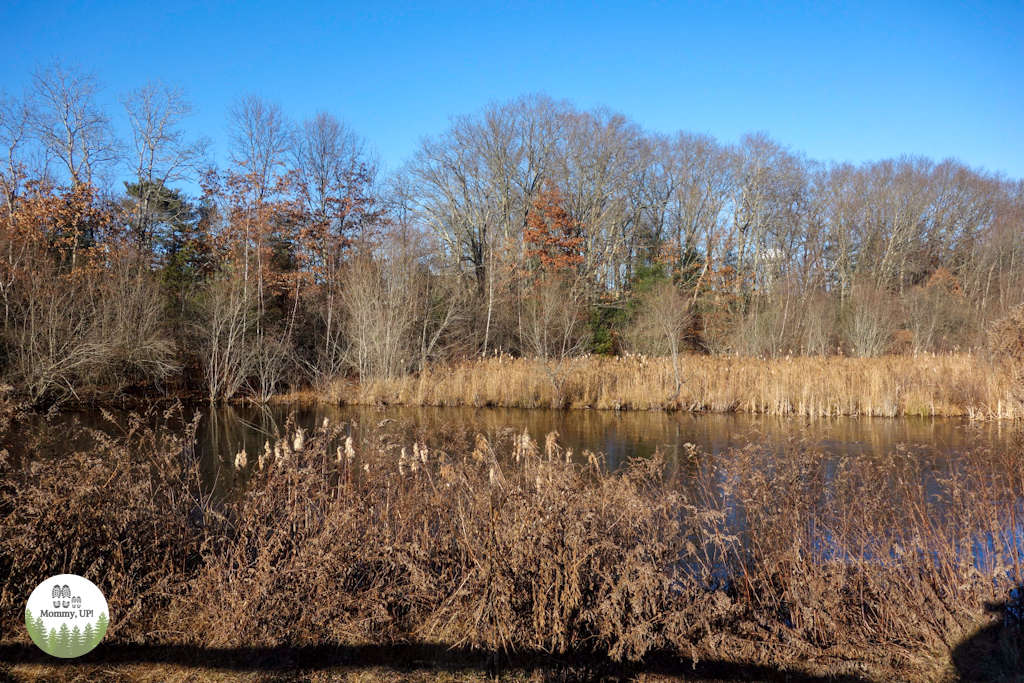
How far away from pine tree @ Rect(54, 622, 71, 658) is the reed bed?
0.25 meters

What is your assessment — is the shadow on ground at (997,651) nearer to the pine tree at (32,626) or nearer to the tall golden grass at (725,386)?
the pine tree at (32,626)

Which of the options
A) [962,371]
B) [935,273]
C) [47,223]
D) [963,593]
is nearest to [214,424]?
[47,223]

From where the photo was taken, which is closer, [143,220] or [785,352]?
[785,352]

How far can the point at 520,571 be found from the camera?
3.94 m

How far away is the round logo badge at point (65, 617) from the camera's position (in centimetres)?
378

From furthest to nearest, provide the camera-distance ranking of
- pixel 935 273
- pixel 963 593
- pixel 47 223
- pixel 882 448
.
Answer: pixel 935 273, pixel 47 223, pixel 882 448, pixel 963 593

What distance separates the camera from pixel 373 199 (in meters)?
30.4

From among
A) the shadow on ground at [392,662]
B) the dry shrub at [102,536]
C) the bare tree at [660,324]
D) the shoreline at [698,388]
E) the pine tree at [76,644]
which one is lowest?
the shadow on ground at [392,662]

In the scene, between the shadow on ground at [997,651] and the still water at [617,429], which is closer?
the shadow on ground at [997,651]

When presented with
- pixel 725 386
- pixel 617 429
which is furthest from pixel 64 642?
pixel 725 386

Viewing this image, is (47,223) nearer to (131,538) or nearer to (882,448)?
(131,538)

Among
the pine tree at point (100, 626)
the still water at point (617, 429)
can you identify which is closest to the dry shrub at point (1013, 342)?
the still water at point (617, 429)

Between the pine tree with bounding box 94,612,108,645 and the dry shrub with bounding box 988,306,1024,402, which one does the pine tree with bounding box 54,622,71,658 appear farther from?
the dry shrub with bounding box 988,306,1024,402

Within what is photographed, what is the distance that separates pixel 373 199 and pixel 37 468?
27.0m
